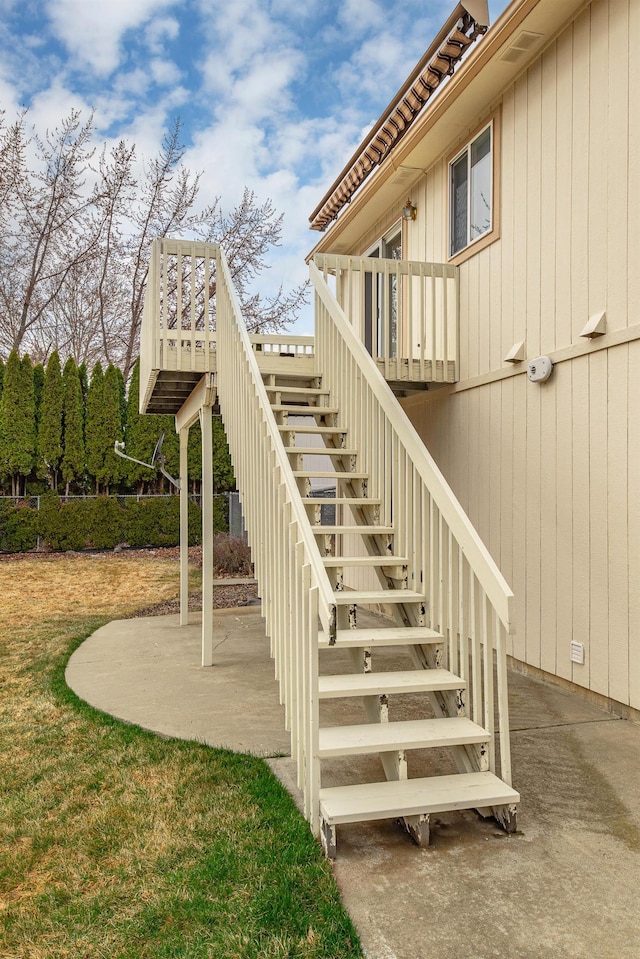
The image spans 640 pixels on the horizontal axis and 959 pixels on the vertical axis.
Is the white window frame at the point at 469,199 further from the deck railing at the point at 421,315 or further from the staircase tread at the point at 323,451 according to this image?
the staircase tread at the point at 323,451

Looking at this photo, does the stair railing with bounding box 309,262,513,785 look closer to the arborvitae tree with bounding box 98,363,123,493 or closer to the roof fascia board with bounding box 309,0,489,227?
the roof fascia board with bounding box 309,0,489,227

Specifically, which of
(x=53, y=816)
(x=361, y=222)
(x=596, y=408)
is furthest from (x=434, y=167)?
(x=53, y=816)

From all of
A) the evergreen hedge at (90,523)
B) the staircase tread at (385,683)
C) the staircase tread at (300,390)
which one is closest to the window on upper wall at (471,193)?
the staircase tread at (300,390)

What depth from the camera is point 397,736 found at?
9.49ft

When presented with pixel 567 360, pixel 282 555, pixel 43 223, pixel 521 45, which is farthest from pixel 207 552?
pixel 43 223

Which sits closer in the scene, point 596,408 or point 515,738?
point 515,738

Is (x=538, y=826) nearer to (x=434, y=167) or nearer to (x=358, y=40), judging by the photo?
(x=434, y=167)

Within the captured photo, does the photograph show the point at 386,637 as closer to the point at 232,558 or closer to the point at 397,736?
the point at 397,736

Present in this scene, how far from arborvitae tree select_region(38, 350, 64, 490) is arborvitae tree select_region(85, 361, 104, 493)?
53 cm

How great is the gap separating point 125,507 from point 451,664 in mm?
11039

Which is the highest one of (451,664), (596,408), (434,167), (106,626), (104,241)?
(104,241)

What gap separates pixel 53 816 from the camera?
2.95 meters

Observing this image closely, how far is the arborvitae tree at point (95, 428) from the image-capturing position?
13547 mm

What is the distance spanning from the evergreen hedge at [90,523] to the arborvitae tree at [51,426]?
69 cm
